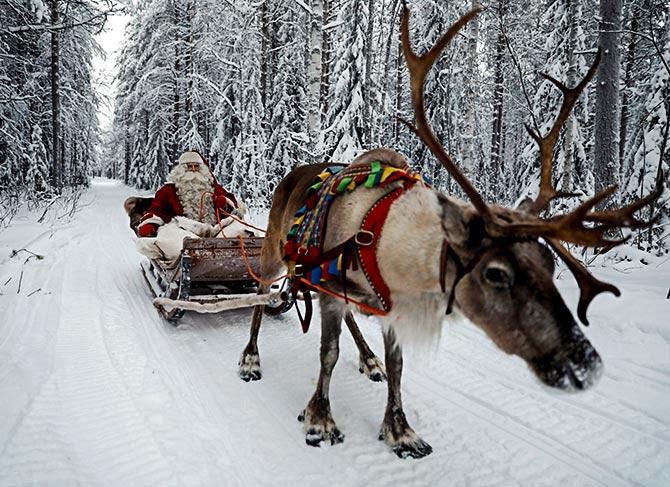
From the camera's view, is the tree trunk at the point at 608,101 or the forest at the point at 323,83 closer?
the tree trunk at the point at 608,101

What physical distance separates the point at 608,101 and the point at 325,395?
8710mm

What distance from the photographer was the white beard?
6426mm

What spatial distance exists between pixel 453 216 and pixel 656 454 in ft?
7.16

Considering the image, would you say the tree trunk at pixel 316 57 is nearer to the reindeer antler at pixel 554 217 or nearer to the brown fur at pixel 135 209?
the brown fur at pixel 135 209

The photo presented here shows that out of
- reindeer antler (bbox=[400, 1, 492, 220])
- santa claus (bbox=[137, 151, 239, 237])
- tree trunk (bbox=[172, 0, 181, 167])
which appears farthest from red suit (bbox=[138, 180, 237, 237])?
tree trunk (bbox=[172, 0, 181, 167])

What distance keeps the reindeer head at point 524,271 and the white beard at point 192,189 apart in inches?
192

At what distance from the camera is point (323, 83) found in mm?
12938

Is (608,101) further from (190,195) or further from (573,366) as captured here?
(573,366)

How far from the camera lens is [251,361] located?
156 inches

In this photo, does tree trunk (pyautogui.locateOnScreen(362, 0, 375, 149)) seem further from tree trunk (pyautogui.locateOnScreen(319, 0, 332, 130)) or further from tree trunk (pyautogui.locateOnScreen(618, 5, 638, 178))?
tree trunk (pyautogui.locateOnScreen(618, 5, 638, 178))

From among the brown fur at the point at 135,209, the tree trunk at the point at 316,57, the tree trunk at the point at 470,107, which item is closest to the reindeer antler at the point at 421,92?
the brown fur at the point at 135,209

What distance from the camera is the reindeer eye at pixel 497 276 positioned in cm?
202

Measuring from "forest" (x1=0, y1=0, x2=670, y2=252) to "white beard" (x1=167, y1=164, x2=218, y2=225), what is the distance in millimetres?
2917

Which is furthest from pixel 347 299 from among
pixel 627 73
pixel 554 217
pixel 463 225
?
pixel 627 73
